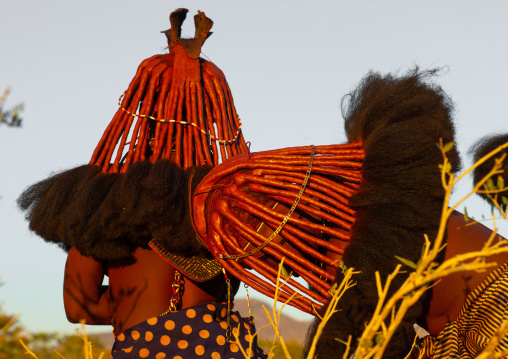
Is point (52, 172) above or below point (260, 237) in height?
above

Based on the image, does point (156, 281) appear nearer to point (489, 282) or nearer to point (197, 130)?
point (197, 130)

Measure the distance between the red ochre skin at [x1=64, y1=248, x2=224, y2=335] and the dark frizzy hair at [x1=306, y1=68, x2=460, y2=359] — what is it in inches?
32.2

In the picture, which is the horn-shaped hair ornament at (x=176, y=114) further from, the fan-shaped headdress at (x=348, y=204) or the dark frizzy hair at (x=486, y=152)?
the dark frizzy hair at (x=486, y=152)

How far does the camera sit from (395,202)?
7.12ft

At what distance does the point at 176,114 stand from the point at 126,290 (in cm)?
96

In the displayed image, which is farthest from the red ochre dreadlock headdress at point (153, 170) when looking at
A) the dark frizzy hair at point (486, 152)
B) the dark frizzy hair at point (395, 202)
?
the dark frizzy hair at point (486, 152)

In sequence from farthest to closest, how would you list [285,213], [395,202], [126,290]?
[126,290] < [285,213] < [395,202]

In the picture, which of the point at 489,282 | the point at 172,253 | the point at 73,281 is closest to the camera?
the point at 489,282

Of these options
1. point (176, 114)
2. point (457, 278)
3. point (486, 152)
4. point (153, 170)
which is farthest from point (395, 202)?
point (176, 114)

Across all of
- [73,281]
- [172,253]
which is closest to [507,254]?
[172,253]

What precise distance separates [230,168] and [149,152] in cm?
83

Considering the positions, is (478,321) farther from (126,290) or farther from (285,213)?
(126,290)

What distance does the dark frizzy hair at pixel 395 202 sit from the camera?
7.09 feet

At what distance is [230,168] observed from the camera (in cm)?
251
